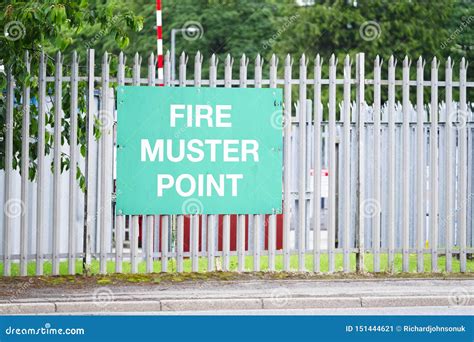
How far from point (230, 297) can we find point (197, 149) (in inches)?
99.4

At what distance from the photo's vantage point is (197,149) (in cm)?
1343

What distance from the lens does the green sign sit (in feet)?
43.8

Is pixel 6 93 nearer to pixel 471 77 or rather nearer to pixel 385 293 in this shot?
pixel 385 293

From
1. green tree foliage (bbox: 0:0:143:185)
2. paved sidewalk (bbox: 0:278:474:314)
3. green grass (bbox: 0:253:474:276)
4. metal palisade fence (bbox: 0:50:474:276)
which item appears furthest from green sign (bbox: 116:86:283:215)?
paved sidewalk (bbox: 0:278:474:314)

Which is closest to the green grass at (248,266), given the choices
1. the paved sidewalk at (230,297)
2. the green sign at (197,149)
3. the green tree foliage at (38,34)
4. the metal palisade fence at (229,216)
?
the metal palisade fence at (229,216)

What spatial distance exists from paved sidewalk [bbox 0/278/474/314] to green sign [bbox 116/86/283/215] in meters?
1.25

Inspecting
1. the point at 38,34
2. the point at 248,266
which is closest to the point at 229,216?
the point at 248,266

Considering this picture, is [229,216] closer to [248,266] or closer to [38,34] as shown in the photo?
[248,266]

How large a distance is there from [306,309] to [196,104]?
3.22 meters

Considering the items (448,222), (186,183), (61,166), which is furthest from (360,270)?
(61,166)

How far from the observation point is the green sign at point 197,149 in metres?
13.4

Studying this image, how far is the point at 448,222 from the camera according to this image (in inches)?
544

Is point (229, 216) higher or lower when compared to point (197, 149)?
lower

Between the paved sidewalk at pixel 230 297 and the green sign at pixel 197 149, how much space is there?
125 cm
